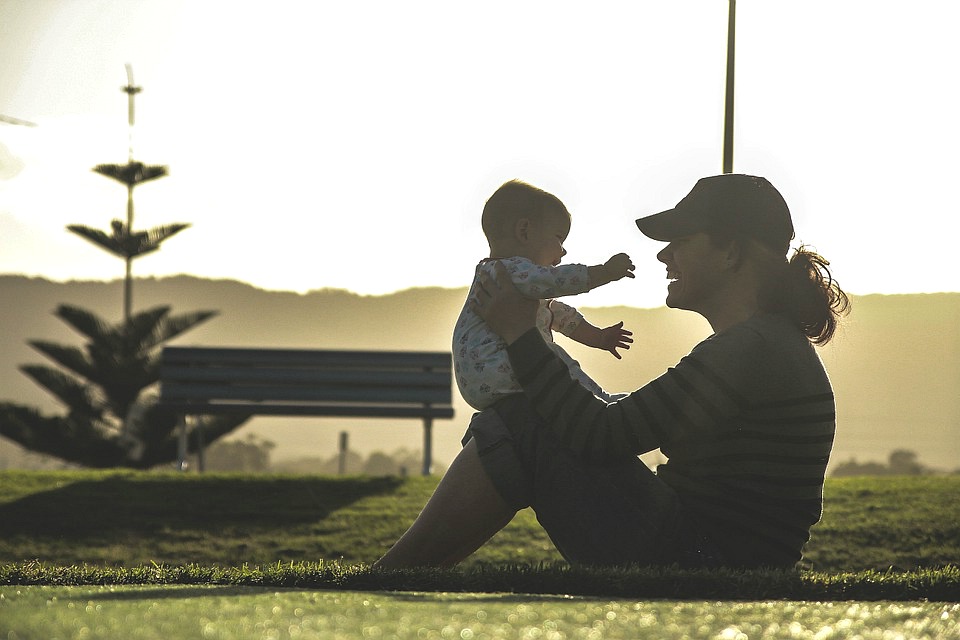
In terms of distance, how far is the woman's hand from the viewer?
9.86ft

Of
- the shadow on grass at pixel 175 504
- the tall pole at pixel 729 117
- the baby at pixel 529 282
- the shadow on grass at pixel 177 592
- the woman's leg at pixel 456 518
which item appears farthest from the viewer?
the shadow on grass at pixel 175 504

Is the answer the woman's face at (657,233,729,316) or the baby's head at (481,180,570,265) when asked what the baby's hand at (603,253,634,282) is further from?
the woman's face at (657,233,729,316)

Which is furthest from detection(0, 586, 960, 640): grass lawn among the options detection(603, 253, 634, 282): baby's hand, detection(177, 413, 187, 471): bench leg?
detection(177, 413, 187, 471): bench leg

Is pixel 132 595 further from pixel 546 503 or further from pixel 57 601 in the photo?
pixel 546 503

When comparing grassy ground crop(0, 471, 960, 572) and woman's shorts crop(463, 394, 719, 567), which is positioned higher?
woman's shorts crop(463, 394, 719, 567)

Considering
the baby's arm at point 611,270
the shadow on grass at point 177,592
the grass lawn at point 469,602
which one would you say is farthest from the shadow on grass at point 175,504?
the shadow on grass at point 177,592

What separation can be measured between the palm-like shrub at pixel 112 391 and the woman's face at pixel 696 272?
18.1 metres

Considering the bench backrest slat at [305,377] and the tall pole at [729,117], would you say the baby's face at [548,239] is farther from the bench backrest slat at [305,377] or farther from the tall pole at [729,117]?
the bench backrest slat at [305,377]

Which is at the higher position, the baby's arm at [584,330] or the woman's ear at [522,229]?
the woman's ear at [522,229]

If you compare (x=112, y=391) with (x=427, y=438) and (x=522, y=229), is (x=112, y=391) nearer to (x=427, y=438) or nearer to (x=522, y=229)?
(x=427, y=438)

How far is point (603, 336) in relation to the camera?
12.8ft

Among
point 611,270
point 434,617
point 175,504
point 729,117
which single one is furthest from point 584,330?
point 175,504

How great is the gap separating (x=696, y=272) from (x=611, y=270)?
0.58 m

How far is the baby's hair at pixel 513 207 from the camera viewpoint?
3.74 meters
